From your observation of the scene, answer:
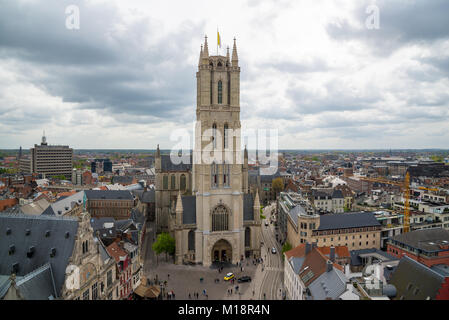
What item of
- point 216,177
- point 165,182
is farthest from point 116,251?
point 165,182

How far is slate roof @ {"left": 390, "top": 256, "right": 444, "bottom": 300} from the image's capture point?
129 feet

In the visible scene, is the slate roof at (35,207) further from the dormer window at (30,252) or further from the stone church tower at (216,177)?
the dormer window at (30,252)

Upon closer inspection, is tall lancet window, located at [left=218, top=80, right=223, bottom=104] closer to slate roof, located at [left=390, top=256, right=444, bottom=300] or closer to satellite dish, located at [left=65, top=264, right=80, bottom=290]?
satellite dish, located at [left=65, top=264, right=80, bottom=290]

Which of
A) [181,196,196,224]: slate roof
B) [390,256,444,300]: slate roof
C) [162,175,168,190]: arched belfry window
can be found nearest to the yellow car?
[181,196,196,224]: slate roof

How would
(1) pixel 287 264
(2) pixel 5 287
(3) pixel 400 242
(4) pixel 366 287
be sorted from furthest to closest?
(3) pixel 400 242
(1) pixel 287 264
(4) pixel 366 287
(2) pixel 5 287

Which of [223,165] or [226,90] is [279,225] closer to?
[223,165]

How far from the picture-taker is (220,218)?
73.9 m

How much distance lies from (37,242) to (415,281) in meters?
51.9

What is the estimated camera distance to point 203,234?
72.3 metres

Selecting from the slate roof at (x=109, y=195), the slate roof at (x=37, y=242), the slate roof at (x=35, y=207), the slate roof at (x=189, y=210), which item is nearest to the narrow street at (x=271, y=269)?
the slate roof at (x=189, y=210)

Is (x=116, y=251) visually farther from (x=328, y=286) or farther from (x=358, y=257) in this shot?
(x=358, y=257)
